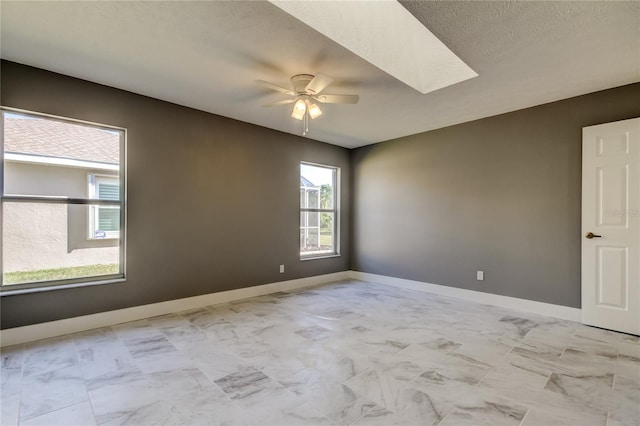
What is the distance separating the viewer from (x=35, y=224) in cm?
300

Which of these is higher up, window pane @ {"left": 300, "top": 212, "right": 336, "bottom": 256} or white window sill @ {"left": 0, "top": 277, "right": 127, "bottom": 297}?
window pane @ {"left": 300, "top": 212, "right": 336, "bottom": 256}

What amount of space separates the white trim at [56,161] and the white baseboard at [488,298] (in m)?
4.41

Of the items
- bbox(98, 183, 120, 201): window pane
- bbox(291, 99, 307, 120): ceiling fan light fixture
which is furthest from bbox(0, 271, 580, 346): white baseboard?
bbox(291, 99, 307, 120): ceiling fan light fixture

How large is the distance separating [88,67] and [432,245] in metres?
4.85

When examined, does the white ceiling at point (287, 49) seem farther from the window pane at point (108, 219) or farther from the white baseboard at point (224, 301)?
the white baseboard at point (224, 301)

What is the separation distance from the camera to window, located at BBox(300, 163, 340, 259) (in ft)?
17.6

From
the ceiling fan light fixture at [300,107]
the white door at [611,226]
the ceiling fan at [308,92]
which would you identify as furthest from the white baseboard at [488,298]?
the ceiling fan light fixture at [300,107]

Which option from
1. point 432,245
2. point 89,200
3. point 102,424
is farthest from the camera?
point 432,245

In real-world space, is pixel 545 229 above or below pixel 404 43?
below

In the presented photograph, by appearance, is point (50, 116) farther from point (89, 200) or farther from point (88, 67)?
point (89, 200)

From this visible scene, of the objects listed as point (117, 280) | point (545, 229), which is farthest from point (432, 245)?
point (117, 280)

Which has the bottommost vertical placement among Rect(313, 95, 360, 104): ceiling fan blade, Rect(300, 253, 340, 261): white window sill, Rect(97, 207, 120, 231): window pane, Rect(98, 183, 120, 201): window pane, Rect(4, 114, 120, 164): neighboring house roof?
Rect(300, 253, 340, 261): white window sill

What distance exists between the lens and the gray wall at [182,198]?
3.01 m

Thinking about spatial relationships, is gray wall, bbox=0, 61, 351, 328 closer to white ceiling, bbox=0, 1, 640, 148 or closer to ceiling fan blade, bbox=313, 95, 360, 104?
white ceiling, bbox=0, 1, 640, 148
